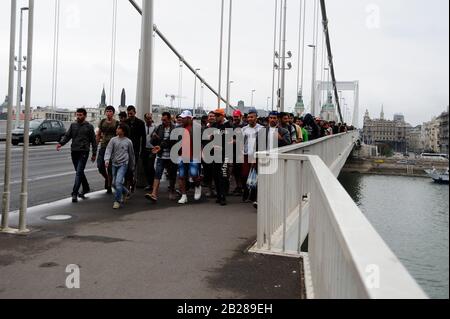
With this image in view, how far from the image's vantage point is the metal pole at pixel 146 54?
10.2 m

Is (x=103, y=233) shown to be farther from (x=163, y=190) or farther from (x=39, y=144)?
(x=39, y=144)

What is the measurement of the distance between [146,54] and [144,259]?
6212mm

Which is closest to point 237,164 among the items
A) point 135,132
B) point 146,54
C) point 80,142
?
point 135,132

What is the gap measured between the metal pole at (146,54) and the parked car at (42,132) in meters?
18.5

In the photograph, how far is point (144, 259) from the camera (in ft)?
15.8

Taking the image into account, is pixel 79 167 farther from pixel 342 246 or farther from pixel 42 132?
pixel 42 132

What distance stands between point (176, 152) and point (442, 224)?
25.3 ft

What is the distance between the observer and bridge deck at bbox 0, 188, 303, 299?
12.9 feet


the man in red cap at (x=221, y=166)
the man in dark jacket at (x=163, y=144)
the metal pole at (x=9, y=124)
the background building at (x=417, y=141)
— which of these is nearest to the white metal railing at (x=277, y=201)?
the background building at (x=417, y=141)

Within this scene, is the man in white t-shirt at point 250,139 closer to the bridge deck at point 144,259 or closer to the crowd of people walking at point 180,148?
the crowd of people walking at point 180,148

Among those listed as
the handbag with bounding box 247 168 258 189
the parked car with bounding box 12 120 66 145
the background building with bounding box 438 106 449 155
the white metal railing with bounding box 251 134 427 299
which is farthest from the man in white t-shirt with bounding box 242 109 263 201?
the parked car with bounding box 12 120 66 145

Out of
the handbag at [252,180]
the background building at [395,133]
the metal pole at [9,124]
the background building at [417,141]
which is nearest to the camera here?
the background building at [417,141]
